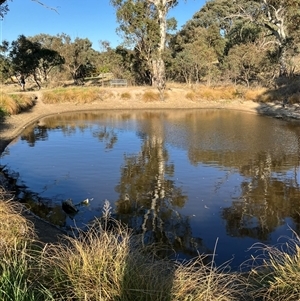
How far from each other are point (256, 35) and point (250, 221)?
121 feet

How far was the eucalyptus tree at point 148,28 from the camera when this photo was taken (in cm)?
3014

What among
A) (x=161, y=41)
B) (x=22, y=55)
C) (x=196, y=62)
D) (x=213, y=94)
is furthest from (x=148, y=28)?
(x=22, y=55)

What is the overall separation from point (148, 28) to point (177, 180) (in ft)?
76.5

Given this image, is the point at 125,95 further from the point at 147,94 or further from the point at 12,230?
the point at 12,230

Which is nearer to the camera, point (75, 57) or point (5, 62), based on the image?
point (5, 62)

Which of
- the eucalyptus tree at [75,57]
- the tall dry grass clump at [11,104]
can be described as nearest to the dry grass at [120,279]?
the tall dry grass clump at [11,104]

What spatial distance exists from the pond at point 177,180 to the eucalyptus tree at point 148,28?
14.3 meters

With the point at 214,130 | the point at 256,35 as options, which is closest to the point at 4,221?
the point at 214,130

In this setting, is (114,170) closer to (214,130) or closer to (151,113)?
(214,130)

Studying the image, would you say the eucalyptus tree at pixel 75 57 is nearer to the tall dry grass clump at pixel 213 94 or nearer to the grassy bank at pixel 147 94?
the grassy bank at pixel 147 94

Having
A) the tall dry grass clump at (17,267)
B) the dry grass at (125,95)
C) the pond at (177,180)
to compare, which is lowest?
the pond at (177,180)

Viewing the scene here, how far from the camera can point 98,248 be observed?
375 centimetres

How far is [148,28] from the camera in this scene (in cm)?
3077

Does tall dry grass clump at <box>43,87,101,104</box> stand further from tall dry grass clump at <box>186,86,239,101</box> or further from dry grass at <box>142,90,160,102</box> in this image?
tall dry grass clump at <box>186,86,239,101</box>
